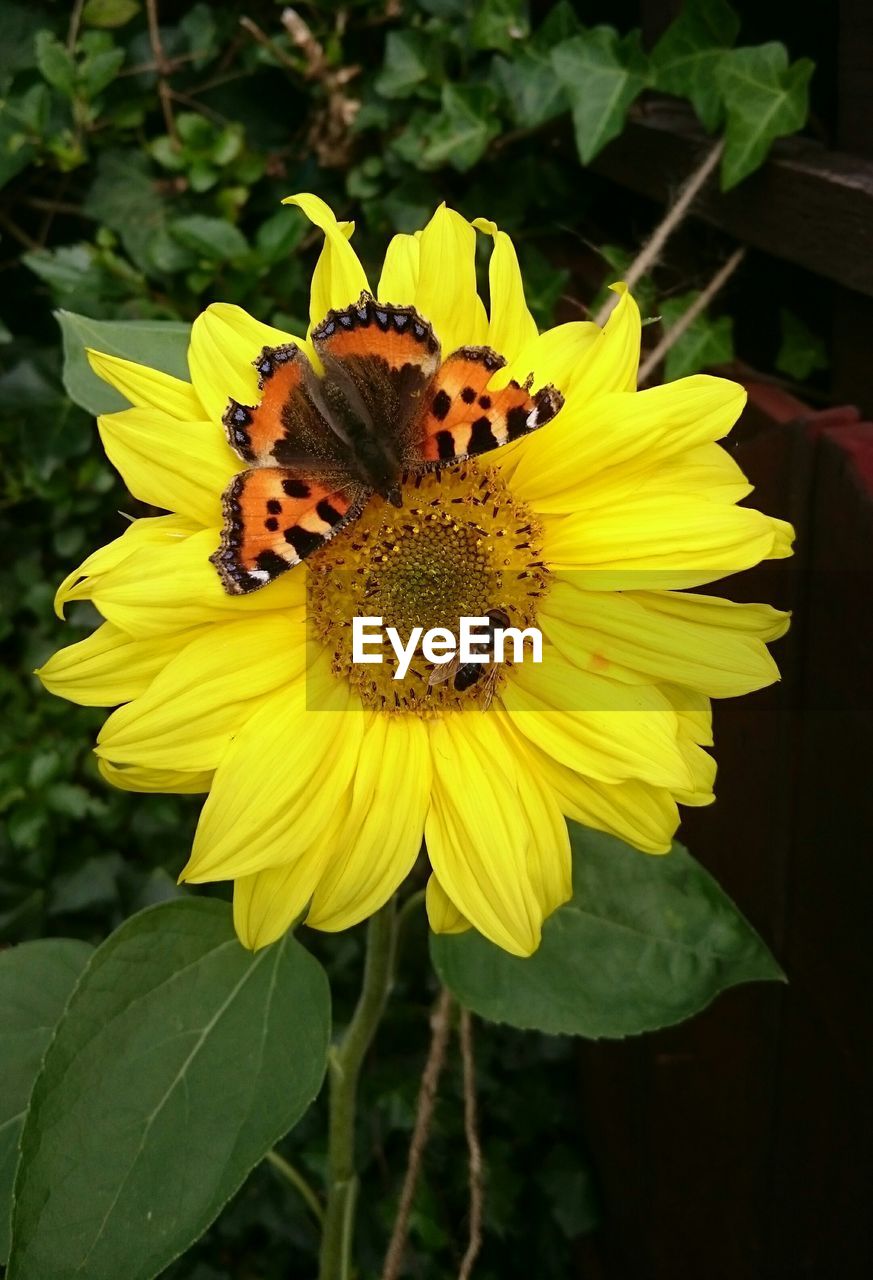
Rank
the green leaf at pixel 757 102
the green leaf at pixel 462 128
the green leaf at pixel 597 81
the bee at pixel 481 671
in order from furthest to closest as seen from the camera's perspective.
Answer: the green leaf at pixel 462 128 → the green leaf at pixel 597 81 → the green leaf at pixel 757 102 → the bee at pixel 481 671

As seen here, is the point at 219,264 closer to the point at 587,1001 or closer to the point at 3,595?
the point at 3,595

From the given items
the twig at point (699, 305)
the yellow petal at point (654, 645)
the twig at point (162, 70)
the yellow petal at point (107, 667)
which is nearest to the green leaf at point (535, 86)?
the twig at point (699, 305)

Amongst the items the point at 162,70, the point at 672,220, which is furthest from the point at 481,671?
the point at 162,70

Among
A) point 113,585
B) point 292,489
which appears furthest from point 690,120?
point 113,585

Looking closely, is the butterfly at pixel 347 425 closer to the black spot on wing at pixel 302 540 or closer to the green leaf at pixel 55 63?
the black spot on wing at pixel 302 540

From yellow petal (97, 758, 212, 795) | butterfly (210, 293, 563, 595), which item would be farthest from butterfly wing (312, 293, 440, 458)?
yellow petal (97, 758, 212, 795)

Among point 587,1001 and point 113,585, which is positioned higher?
point 113,585

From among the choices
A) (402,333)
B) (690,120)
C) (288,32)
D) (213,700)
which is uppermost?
(288,32)

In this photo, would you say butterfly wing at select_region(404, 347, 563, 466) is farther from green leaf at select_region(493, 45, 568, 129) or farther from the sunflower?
green leaf at select_region(493, 45, 568, 129)

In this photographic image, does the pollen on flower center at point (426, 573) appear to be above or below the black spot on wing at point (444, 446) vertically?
below
